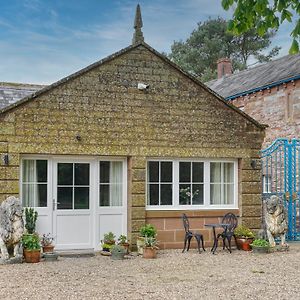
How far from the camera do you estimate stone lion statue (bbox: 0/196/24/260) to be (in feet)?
37.5

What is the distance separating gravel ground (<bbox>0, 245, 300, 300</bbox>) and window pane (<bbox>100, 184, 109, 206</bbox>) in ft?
4.98

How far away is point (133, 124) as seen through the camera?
43.9ft

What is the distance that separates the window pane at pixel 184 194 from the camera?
14.0 metres

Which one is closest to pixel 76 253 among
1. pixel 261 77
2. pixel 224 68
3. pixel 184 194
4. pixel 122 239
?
pixel 122 239

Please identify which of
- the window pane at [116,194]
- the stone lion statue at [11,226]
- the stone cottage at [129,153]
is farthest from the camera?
the window pane at [116,194]

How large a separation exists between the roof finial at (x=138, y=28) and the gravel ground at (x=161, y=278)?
17.2 feet

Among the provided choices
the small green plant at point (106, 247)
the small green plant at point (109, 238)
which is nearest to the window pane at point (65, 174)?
the small green plant at point (109, 238)

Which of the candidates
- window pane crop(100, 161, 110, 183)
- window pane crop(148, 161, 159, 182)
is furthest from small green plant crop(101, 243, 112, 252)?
window pane crop(148, 161, 159, 182)

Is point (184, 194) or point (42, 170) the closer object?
point (42, 170)

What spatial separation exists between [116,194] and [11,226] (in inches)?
116

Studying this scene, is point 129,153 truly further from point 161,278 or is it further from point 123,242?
point 161,278

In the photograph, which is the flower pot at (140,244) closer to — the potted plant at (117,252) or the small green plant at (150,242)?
the small green plant at (150,242)

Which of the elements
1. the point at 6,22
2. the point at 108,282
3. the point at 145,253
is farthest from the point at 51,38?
the point at 108,282

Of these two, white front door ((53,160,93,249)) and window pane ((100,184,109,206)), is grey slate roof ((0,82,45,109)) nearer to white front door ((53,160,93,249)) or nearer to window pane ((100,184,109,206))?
white front door ((53,160,93,249))
